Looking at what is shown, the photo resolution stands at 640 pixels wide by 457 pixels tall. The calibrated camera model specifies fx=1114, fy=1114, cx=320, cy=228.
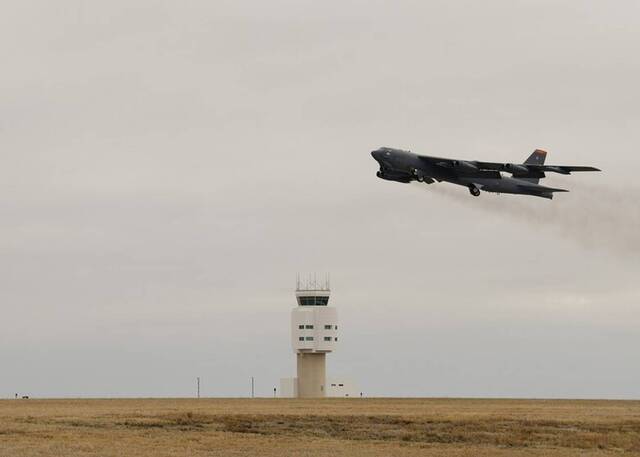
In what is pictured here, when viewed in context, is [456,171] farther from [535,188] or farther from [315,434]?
[315,434]

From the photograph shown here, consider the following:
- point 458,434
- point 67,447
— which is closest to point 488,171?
point 458,434

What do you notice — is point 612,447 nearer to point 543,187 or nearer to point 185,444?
point 185,444

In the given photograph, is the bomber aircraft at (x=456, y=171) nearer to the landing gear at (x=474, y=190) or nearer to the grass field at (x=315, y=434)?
the landing gear at (x=474, y=190)

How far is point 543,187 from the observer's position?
318 ft

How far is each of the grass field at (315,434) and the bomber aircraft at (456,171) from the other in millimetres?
20271

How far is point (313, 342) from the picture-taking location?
154375 mm

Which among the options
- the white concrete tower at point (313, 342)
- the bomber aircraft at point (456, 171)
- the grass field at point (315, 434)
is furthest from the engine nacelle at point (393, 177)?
the white concrete tower at point (313, 342)

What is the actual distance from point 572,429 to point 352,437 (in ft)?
50.4

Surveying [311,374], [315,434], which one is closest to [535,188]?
[315,434]

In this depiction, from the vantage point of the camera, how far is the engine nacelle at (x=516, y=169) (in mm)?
94188

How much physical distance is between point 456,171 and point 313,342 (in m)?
63.6

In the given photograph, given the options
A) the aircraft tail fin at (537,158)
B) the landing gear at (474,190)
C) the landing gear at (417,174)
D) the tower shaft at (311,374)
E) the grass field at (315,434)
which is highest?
the aircraft tail fin at (537,158)

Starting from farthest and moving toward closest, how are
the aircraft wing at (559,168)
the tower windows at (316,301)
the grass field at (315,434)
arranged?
the tower windows at (316,301)
the aircraft wing at (559,168)
the grass field at (315,434)

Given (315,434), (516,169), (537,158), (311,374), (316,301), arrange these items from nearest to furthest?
1. (315,434)
2. (516,169)
3. (537,158)
4. (311,374)
5. (316,301)
